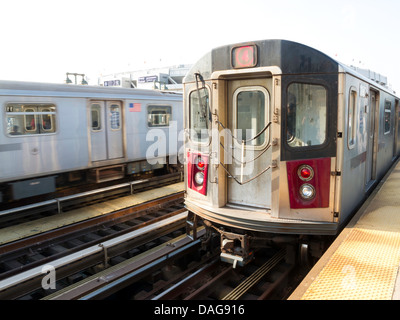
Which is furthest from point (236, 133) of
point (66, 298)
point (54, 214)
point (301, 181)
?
point (54, 214)

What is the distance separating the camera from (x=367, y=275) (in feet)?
11.5

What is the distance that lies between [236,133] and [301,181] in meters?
1.12

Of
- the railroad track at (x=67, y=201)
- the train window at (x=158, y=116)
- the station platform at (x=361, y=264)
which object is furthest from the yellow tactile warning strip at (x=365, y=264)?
the train window at (x=158, y=116)

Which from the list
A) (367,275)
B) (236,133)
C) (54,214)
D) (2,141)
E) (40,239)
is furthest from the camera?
(54,214)

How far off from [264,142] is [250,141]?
208mm

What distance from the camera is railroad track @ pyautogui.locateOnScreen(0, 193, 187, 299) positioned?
491cm

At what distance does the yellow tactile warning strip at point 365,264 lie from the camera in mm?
3229

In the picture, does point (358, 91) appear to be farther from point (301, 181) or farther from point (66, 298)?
point (66, 298)

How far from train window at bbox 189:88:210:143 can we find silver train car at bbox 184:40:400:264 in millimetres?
15

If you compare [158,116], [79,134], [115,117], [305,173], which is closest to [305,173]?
[305,173]

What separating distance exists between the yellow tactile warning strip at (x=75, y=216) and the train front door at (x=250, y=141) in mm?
4248

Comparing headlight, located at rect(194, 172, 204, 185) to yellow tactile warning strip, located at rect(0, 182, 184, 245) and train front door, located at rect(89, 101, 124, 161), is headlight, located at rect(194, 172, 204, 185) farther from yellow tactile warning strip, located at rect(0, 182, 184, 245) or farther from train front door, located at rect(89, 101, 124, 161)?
train front door, located at rect(89, 101, 124, 161)

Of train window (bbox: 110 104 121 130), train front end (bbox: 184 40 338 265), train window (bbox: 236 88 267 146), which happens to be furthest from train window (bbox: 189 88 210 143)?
train window (bbox: 110 104 121 130)
